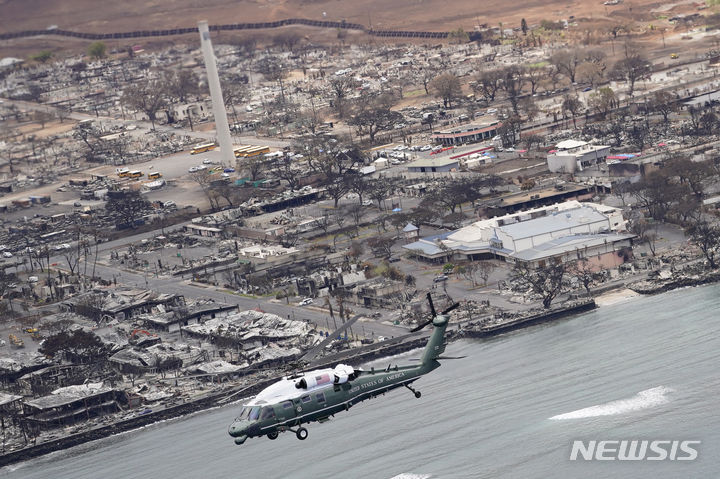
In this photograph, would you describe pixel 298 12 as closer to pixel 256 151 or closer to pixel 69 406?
pixel 256 151

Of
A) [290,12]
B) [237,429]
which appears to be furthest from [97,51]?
[237,429]

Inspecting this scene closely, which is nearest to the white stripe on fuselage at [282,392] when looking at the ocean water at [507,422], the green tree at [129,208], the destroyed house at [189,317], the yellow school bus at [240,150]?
the ocean water at [507,422]

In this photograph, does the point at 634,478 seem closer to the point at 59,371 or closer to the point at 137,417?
the point at 137,417

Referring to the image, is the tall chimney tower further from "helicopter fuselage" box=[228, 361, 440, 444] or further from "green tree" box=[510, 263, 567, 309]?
"helicopter fuselage" box=[228, 361, 440, 444]

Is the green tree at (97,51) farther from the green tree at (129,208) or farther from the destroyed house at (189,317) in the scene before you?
the destroyed house at (189,317)

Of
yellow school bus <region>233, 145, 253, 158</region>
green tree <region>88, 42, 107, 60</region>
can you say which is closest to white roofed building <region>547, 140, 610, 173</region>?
yellow school bus <region>233, 145, 253, 158</region>

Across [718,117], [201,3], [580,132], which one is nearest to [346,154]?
[580,132]

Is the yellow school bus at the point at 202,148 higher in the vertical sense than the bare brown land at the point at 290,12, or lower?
lower
